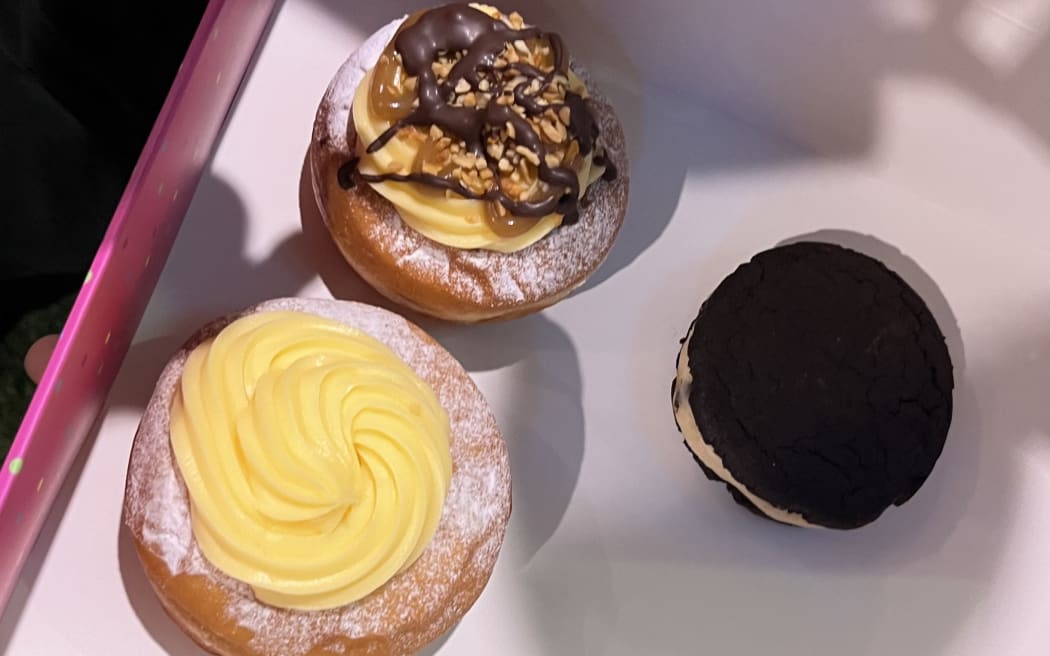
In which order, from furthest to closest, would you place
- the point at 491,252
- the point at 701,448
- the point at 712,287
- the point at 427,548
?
the point at 712,287
the point at 701,448
the point at 491,252
the point at 427,548

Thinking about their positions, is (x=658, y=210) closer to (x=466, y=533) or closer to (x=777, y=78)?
(x=777, y=78)

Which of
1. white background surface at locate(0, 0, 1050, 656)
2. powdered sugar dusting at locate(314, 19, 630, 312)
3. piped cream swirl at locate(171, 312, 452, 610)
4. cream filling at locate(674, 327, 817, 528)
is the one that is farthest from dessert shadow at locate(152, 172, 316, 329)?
cream filling at locate(674, 327, 817, 528)

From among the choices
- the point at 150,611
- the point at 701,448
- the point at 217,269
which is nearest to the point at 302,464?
the point at 150,611

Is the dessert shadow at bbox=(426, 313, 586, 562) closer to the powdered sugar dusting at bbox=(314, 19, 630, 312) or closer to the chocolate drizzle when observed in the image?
the powdered sugar dusting at bbox=(314, 19, 630, 312)

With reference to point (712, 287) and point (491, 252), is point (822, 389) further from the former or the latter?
point (491, 252)

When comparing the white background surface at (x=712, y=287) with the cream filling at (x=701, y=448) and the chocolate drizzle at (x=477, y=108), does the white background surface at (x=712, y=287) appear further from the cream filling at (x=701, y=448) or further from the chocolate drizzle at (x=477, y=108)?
the chocolate drizzle at (x=477, y=108)

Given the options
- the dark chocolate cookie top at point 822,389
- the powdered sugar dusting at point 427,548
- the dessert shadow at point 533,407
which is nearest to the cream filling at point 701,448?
the dark chocolate cookie top at point 822,389

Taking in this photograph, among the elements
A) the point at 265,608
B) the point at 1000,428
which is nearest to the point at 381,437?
the point at 265,608
